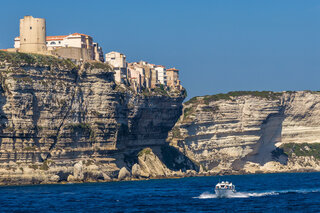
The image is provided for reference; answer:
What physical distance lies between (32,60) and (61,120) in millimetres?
9914

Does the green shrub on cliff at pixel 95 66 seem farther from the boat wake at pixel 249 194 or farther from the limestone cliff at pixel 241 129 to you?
the boat wake at pixel 249 194

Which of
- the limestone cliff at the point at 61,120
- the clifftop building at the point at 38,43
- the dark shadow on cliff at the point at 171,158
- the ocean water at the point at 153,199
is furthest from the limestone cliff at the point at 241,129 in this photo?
the ocean water at the point at 153,199

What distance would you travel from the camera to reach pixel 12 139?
101 meters

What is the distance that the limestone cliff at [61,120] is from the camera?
101 m

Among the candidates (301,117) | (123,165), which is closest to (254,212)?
(123,165)

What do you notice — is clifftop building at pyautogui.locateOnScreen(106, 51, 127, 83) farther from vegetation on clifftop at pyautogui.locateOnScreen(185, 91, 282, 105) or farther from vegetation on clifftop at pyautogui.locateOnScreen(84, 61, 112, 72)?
vegetation on clifftop at pyautogui.locateOnScreen(185, 91, 282, 105)

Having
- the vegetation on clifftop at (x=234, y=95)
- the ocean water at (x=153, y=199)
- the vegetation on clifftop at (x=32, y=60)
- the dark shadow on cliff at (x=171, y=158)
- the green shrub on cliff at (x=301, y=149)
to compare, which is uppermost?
the vegetation on clifftop at (x=234, y=95)

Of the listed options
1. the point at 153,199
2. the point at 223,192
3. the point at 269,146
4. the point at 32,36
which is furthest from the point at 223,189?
the point at 269,146

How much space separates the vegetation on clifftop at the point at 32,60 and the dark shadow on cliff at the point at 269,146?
52.5m

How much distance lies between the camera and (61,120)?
10700cm

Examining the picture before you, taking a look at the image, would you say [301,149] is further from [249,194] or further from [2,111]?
[249,194]

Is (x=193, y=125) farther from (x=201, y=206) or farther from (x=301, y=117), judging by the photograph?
(x=201, y=206)

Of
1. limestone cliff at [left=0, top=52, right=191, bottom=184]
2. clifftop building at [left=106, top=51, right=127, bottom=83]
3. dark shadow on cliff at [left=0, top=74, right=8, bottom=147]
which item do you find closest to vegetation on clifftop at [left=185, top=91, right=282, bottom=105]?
clifftop building at [left=106, top=51, right=127, bottom=83]

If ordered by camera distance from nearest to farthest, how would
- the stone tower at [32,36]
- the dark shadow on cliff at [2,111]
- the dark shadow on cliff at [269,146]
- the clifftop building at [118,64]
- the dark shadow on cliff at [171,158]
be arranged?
the dark shadow on cliff at [2,111] → the stone tower at [32,36] → the clifftop building at [118,64] → the dark shadow on cliff at [171,158] → the dark shadow on cliff at [269,146]
